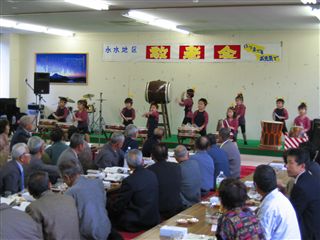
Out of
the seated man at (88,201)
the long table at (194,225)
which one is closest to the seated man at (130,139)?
the long table at (194,225)

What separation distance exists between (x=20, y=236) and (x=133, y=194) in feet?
5.74

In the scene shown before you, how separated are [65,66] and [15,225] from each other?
13.8m

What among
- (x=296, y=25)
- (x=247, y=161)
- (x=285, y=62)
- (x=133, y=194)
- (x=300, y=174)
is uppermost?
(x=296, y=25)

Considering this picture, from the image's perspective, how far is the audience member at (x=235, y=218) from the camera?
9.28ft

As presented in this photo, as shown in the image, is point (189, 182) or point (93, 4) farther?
point (93, 4)

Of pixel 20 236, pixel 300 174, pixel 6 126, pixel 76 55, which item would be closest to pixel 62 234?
pixel 20 236

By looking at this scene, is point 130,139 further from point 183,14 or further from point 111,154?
point 183,14

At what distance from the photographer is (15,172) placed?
512 centimetres

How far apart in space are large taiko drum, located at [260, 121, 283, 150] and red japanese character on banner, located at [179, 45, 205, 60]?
11.6 feet

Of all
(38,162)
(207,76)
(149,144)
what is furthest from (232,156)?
(207,76)

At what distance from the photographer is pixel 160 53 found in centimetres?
1516

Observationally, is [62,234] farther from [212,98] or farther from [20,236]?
[212,98]

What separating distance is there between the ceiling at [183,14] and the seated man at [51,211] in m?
6.77

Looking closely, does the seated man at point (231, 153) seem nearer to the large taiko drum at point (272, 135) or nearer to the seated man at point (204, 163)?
the seated man at point (204, 163)
